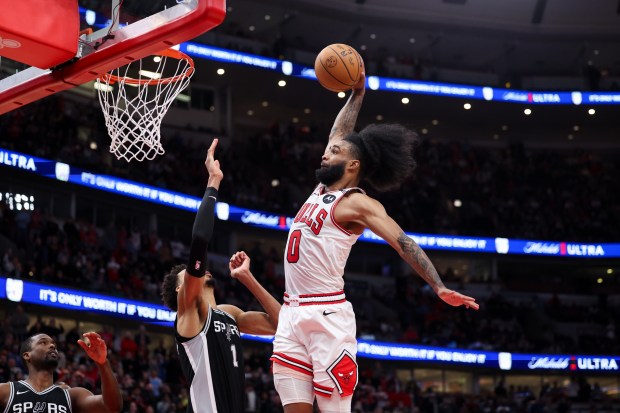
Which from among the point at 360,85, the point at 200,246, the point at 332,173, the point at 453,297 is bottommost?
the point at 453,297

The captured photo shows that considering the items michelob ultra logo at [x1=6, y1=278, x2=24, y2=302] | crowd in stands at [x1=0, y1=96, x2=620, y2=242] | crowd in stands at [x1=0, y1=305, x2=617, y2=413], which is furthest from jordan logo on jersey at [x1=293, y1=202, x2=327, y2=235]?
crowd in stands at [x1=0, y1=96, x2=620, y2=242]

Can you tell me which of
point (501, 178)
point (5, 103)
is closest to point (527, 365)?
point (501, 178)

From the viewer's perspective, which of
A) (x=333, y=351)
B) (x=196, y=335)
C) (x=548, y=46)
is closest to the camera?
(x=333, y=351)

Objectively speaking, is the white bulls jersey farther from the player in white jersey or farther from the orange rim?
the orange rim

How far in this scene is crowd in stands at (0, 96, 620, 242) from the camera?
2400 centimetres

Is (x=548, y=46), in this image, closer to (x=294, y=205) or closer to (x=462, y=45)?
(x=462, y=45)

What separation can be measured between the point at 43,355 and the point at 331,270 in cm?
211

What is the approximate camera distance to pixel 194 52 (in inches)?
979

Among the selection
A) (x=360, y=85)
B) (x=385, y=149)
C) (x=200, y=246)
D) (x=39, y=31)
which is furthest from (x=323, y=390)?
(x=39, y=31)

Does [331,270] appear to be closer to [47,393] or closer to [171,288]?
[171,288]

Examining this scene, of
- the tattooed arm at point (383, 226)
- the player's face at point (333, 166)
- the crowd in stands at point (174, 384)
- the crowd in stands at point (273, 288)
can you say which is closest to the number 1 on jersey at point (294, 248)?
the tattooed arm at point (383, 226)

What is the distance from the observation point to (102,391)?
551 centimetres

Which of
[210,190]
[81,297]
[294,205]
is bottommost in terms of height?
[210,190]

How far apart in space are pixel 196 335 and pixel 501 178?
87.0 feet
